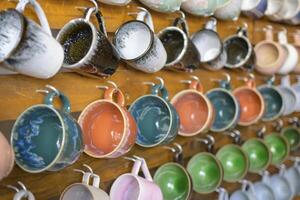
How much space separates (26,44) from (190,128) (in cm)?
65

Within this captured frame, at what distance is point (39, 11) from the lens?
0.81 m

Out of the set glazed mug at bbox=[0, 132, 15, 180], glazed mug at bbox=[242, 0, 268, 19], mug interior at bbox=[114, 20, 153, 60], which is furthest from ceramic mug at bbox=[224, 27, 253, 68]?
glazed mug at bbox=[0, 132, 15, 180]

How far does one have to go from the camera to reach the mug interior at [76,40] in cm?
91

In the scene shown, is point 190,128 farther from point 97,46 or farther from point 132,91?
point 97,46

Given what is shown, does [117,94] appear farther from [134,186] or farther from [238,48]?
[238,48]

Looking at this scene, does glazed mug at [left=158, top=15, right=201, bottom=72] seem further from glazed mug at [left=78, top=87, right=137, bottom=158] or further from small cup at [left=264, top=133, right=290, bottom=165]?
small cup at [left=264, top=133, right=290, bottom=165]

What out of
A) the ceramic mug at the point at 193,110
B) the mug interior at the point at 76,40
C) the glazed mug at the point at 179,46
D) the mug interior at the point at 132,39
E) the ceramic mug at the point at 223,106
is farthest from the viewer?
the ceramic mug at the point at 223,106

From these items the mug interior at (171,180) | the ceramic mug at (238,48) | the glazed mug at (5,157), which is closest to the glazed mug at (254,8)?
the ceramic mug at (238,48)

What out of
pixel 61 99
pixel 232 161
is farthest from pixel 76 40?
pixel 232 161

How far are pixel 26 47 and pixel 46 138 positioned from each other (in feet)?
0.77

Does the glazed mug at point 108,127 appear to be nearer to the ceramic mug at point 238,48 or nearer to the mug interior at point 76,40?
the mug interior at point 76,40

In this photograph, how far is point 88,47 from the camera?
3.07 feet

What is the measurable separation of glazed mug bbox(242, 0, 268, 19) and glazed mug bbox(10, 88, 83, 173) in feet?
2.37

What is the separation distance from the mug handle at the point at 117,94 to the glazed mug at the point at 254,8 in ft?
1.86
